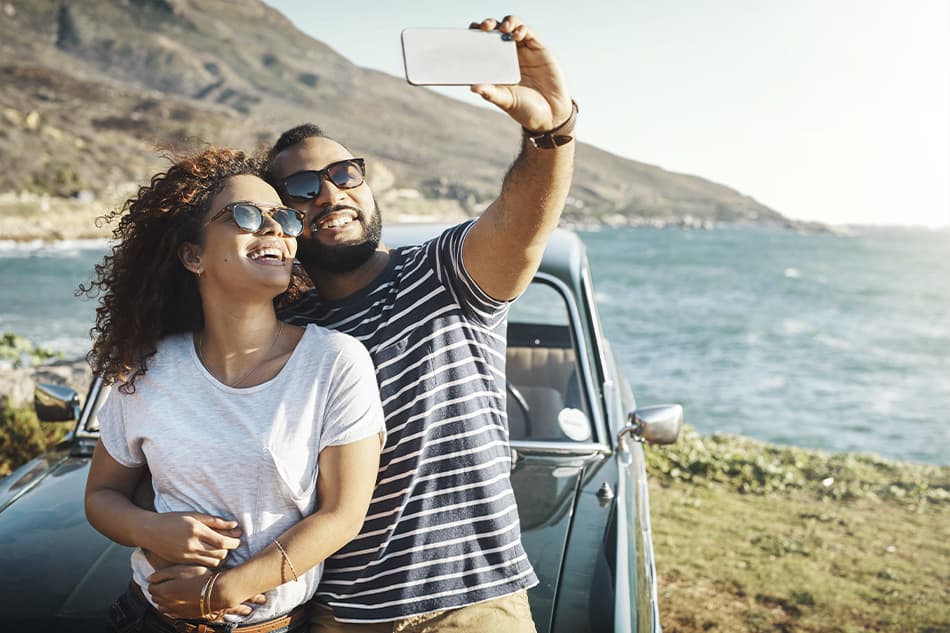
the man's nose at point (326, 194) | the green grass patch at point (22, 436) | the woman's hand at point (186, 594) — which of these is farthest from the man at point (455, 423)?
the green grass patch at point (22, 436)

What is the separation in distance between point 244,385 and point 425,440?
43 centimetres

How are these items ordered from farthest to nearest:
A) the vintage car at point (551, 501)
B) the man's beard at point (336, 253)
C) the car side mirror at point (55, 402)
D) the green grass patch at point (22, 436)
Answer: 1. the green grass patch at point (22, 436)
2. the car side mirror at point (55, 402)
3. the vintage car at point (551, 501)
4. the man's beard at point (336, 253)

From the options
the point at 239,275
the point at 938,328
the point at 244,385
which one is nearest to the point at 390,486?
the point at 244,385

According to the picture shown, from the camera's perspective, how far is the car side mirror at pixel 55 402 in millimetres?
3420

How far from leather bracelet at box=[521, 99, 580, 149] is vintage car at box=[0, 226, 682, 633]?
4.09ft

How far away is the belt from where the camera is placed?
1831 mm

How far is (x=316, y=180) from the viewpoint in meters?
2.26

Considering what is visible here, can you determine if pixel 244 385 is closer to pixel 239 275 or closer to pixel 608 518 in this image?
pixel 239 275

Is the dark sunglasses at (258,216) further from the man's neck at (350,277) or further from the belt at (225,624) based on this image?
the belt at (225,624)

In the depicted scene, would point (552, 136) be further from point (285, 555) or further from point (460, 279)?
point (285, 555)

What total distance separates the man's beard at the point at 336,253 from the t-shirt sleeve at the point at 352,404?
391mm

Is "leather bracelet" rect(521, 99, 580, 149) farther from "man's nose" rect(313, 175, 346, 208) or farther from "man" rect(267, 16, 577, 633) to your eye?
"man's nose" rect(313, 175, 346, 208)

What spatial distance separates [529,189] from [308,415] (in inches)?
27.8

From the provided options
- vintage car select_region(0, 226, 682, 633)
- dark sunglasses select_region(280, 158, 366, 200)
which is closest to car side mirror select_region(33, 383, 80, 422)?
vintage car select_region(0, 226, 682, 633)
